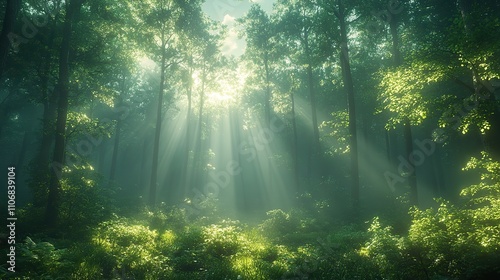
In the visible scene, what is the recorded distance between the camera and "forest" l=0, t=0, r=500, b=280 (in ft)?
25.3

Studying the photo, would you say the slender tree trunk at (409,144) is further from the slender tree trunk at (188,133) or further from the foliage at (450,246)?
→ the slender tree trunk at (188,133)

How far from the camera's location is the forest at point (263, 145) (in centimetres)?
772

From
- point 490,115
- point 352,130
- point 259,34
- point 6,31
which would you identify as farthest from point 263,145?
point 6,31

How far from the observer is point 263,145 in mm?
43125

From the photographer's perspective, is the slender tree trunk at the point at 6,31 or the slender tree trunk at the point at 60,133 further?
the slender tree trunk at the point at 60,133

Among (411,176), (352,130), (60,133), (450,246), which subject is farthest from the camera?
(352,130)

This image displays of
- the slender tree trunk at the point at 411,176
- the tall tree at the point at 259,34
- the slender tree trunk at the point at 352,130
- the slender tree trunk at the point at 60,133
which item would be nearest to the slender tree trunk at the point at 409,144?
the slender tree trunk at the point at 411,176

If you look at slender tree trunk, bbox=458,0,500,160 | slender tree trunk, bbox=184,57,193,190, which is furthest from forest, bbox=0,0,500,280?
slender tree trunk, bbox=184,57,193,190

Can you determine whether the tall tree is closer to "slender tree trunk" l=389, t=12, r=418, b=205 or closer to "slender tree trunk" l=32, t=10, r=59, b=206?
"slender tree trunk" l=389, t=12, r=418, b=205

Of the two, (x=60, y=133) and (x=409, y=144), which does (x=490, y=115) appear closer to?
(x=409, y=144)

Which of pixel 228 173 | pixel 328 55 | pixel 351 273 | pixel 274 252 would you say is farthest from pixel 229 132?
pixel 351 273

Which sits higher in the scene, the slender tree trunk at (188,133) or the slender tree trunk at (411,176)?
the slender tree trunk at (188,133)

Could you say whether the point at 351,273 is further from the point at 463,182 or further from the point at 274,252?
the point at 463,182

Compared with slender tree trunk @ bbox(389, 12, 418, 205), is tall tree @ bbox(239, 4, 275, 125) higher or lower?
higher
